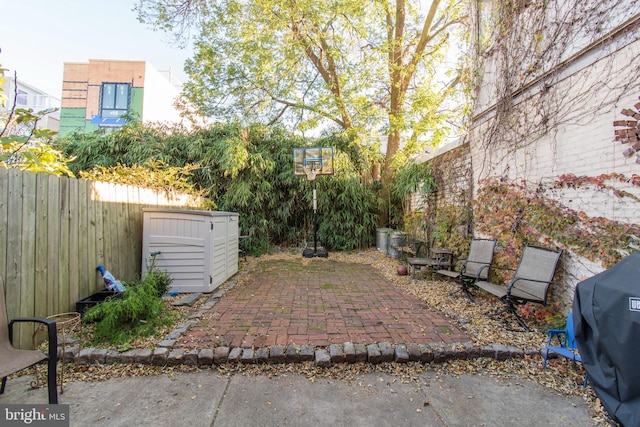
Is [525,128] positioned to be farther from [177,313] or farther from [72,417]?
[72,417]

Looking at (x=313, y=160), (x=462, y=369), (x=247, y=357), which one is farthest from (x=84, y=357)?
(x=313, y=160)

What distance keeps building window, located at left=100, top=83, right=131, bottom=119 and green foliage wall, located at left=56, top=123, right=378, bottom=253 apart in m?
12.1

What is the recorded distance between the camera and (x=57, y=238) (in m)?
2.57

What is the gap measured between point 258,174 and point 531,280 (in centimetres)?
578

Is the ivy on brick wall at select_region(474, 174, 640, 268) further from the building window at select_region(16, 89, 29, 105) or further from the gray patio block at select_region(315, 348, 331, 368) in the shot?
the building window at select_region(16, 89, 29, 105)

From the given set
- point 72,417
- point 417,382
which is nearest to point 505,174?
point 417,382

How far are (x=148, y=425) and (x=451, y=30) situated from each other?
33.2 ft

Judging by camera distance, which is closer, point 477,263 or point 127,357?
point 127,357

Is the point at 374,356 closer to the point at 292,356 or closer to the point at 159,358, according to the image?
the point at 292,356

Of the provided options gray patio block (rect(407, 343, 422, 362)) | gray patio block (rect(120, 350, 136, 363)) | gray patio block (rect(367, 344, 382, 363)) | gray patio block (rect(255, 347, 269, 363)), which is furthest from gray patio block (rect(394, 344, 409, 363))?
gray patio block (rect(120, 350, 136, 363))

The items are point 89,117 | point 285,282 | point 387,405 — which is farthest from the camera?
point 89,117

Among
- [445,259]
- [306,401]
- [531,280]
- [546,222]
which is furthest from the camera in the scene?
[445,259]

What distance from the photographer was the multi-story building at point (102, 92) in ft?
56.7

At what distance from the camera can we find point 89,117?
57.8ft
